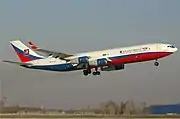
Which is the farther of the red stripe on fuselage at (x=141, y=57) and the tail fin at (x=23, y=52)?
the tail fin at (x=23, y=52)

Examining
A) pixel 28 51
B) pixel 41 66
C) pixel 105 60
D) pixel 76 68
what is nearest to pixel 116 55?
pixel 105 60

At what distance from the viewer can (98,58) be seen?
99.4 m

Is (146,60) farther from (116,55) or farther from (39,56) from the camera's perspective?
(39,56)

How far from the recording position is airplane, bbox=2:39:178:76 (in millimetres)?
93875

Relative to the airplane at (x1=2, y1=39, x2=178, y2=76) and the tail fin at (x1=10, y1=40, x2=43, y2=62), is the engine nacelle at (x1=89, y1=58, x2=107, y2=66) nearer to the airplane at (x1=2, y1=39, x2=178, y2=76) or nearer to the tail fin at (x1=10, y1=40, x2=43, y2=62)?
the airplane at (x1=2, y1=39, x2=178, y2=76)

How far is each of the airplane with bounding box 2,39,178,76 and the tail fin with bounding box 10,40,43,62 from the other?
1129 mm

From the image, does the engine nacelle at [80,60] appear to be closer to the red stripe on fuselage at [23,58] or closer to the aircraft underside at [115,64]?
the aircraft underside at [115,64]

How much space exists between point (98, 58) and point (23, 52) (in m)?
25.8

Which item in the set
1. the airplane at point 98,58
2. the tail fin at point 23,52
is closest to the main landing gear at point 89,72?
the airplane at point 98,58

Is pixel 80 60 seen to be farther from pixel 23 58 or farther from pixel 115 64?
pixel 23 58

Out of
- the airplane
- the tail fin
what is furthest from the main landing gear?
the tail fin

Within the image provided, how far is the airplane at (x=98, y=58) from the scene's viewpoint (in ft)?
308

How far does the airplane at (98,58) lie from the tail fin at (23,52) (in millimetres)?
1129

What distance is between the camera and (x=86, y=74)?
330 feet
